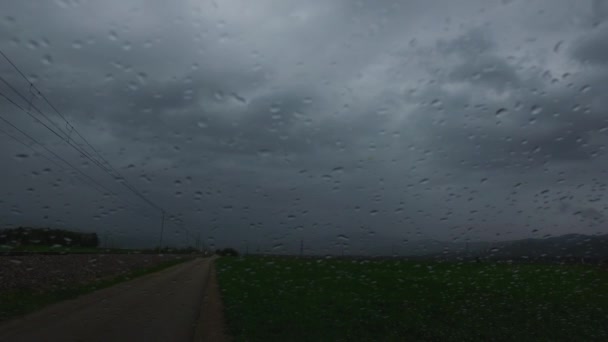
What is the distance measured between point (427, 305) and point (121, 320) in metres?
7.56

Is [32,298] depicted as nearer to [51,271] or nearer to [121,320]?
[121,320]

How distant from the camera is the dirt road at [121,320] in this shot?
454 inches

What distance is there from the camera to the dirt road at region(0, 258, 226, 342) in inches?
454

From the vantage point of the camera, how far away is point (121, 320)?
13742 mm

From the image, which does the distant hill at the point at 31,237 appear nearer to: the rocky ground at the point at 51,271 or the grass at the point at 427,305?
the grass at the point at 427,305

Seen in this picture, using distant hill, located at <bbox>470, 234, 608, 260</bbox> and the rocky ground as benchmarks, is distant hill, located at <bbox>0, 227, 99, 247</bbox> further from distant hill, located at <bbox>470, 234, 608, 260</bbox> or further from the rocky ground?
distant hill, located at <bbox>470, 234, 608, 260</bbox>

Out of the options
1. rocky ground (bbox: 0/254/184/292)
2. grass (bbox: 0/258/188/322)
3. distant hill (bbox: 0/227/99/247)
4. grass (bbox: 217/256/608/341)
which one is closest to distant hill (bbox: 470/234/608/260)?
Result: grass (bbox: 217/256/608/341)

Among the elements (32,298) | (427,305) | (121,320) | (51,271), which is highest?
(51,271)

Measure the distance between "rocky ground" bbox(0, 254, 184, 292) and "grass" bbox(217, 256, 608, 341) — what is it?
264 inches

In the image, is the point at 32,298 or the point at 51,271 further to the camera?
the point at 51,271

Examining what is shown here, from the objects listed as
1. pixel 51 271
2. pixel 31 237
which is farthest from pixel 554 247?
pixel 51 271

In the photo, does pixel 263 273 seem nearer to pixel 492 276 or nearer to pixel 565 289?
pixel 492 276

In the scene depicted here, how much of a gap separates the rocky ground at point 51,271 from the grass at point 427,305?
264 inches

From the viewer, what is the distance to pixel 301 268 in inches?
1190
